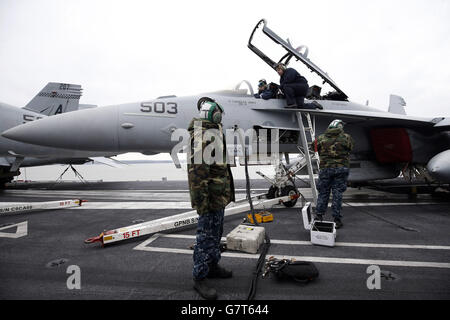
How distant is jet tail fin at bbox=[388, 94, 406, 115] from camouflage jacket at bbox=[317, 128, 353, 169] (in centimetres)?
1194

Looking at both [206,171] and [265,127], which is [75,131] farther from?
[265,127]

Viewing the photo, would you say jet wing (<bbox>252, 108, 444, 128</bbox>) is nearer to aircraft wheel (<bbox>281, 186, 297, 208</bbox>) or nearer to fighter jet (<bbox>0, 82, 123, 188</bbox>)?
aircraft wheel (<bbox>281, 186, 297, 208</bbox>)

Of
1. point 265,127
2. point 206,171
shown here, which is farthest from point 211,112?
point 265,127

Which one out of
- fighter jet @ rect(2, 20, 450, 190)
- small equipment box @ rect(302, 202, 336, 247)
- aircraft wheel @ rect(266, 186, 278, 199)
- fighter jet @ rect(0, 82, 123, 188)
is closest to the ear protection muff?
small equipment box @ rect(302, 202, 336, 247)

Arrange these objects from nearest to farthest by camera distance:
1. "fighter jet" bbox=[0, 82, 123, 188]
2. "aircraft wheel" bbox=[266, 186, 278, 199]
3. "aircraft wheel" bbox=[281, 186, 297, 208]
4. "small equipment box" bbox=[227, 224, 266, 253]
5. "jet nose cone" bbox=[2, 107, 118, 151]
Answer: "small equipment box" bbox=[227, 224, 266, 253] → "jet nose cone" bbox=[2, 107, 118, 151] → "aircraft wheel" bbox=[281, 186, 297, 208] → "aircraft wheel" bbox=[266, 186, 278, 199] → "fighter jet" bbox=[0, 82, 123, 188]

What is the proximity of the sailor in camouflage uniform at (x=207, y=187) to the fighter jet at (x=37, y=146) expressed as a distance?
243 inches

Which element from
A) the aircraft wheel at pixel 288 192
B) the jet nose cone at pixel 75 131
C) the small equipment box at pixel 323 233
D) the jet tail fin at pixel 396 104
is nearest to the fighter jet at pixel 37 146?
the jet nose cone at pixel 75 131

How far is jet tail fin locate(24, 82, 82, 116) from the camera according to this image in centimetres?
1240

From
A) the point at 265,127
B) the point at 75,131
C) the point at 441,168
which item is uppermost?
the point at 265,127

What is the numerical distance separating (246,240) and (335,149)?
2258mm

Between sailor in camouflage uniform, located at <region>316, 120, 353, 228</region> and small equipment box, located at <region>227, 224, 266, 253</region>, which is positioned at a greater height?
sailor in camouflage uniform, located at <region>316, 120, 353, 228</region>

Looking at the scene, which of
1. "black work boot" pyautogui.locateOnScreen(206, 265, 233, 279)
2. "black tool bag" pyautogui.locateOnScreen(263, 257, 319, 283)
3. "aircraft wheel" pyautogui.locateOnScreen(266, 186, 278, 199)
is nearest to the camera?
"black tool bag" pyautogui.locateOnScreen(263, 257, 319, 283)

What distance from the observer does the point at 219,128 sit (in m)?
2.15

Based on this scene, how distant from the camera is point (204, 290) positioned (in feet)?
6.08
